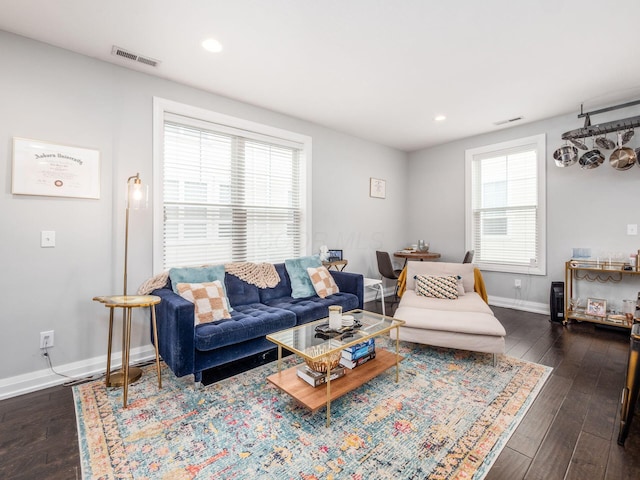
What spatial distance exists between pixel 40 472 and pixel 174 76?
308cm

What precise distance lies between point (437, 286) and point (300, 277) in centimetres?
159

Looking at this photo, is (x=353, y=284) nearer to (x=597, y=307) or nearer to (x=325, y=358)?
(x=325, y=358)

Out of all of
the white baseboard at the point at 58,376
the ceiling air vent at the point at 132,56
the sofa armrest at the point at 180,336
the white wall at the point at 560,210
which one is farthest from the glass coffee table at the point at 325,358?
the white wall at the point at 560,210

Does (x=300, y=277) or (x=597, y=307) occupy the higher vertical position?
(x=300, y=277)

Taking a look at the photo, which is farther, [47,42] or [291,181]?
[291,181]

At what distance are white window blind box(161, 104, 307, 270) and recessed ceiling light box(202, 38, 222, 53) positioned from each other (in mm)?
842

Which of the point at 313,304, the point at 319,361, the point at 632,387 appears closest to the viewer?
the point at 632,387

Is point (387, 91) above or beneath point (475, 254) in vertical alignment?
above

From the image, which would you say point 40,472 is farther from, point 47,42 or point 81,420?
point 47,42

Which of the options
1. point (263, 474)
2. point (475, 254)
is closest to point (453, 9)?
point (263, 474)

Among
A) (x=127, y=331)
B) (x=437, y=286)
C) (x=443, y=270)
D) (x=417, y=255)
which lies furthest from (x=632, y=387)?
(x=417, y=255)

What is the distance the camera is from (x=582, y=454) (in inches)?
60.9

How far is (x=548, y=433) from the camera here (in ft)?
5.62

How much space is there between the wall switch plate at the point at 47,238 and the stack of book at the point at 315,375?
86.7 inches
